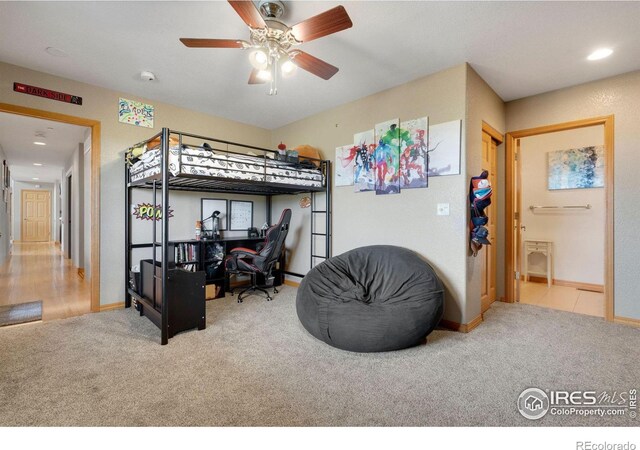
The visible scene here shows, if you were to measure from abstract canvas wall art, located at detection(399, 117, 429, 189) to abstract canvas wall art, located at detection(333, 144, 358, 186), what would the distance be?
2.29ft

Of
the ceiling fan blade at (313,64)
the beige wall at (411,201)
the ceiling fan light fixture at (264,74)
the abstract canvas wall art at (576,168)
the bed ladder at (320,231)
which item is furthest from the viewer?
the abstract canvas wall art at (576,168)

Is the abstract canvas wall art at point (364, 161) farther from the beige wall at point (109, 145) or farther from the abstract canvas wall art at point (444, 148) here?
the beige wall at point (109, 145)

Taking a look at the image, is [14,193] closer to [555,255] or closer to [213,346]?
[213,346]

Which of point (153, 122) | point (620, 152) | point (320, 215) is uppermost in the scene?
point (153, 122)

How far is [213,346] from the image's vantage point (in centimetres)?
243

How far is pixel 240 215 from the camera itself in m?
4.73

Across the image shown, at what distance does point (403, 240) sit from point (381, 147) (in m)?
1.12

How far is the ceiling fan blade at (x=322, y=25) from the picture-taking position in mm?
1695

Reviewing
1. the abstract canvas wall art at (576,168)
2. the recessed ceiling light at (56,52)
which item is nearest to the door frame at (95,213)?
the recessed ceiling light at (56,52)


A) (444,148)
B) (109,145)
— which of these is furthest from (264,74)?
(109,145)

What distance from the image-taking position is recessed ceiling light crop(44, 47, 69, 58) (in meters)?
2.58

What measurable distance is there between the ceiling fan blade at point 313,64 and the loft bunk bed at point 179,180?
975mm

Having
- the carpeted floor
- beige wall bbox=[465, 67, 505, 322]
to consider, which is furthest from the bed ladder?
beige wall bbox=[465, 67, 505, 322]
